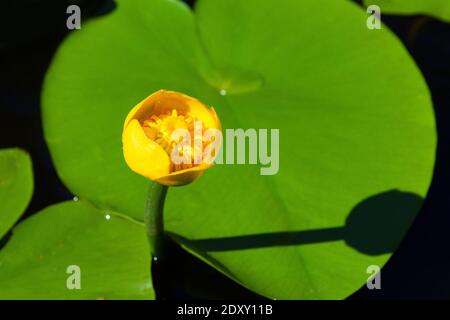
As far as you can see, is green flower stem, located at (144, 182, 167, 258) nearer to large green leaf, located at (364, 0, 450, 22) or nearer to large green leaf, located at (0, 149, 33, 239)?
large green leaf, located at (0, 149, 33, 239)

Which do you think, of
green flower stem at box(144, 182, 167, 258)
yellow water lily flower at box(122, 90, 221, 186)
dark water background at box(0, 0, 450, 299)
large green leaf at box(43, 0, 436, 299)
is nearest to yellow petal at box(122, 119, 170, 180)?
yellow water lily flower at box(122, 90, 221, 186)

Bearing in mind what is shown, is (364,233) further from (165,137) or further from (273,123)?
(165,137)

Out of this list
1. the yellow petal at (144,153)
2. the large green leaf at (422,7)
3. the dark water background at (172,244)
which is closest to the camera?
the yellow petal at (144,153)

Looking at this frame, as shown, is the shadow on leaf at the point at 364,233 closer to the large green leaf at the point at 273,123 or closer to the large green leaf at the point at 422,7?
the large green leaf at the point at 273,123

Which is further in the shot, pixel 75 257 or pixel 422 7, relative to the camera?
pixel 422 7

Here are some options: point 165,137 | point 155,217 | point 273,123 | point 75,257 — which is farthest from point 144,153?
point 273,123

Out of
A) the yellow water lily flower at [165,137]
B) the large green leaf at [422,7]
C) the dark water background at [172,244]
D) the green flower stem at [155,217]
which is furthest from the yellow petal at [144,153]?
the large green leaf at [422,7]
